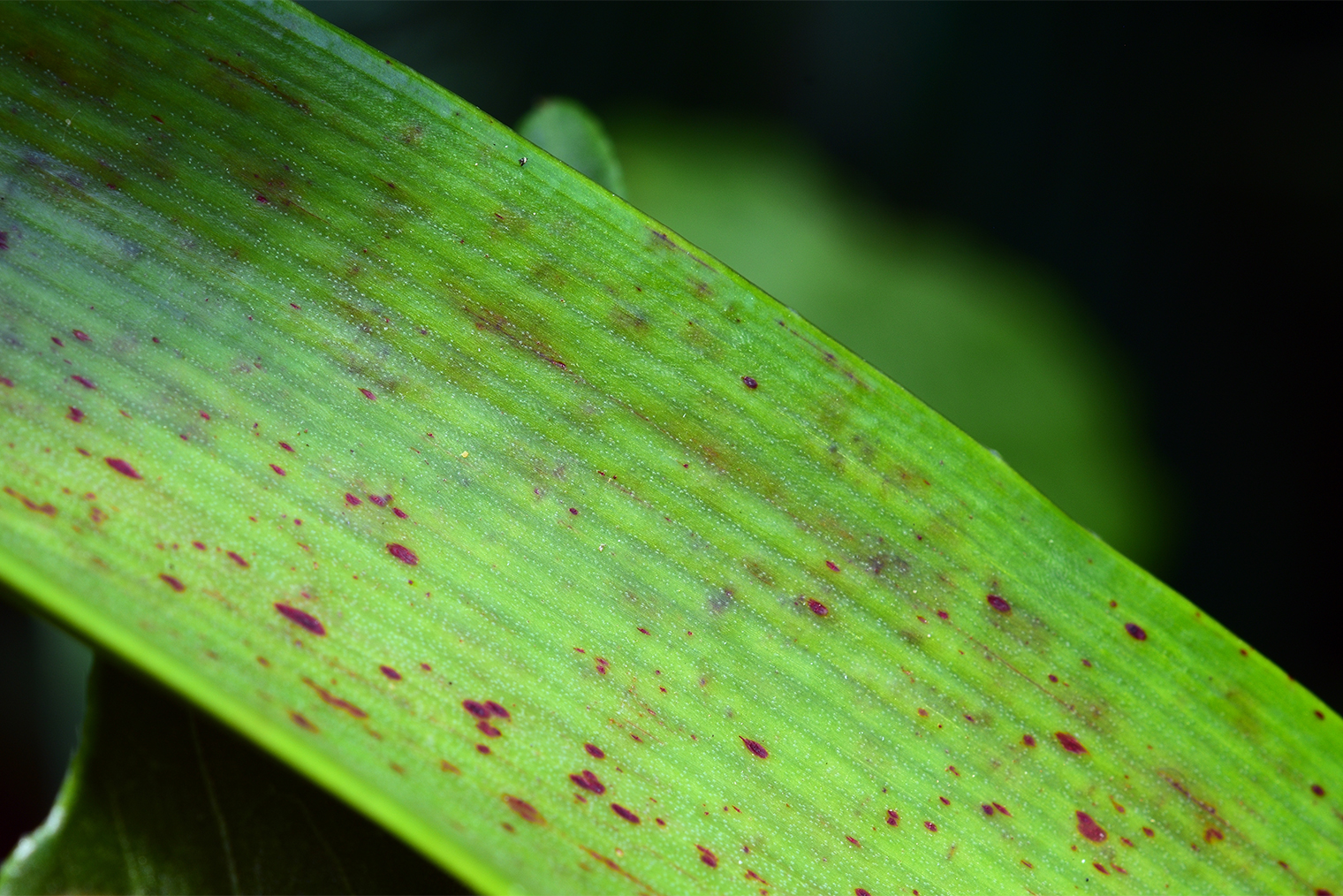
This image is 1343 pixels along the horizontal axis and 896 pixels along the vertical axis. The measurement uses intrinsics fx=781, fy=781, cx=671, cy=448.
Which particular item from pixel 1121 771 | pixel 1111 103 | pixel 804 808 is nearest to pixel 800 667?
pixel 804 808

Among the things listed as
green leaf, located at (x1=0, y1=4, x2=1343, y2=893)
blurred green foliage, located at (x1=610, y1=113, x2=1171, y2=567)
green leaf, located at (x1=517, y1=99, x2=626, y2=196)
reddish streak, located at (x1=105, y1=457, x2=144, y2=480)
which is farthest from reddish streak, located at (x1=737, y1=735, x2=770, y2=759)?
blurred green foliage, located at (x1=610, y1=113, x2=1171, y2=567)

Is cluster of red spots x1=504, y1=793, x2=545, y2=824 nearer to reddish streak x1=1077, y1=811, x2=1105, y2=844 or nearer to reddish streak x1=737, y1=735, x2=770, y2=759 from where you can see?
reddish streak x1=737, y1=735, x2=770, y2=759

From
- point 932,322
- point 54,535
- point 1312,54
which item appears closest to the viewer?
point 54,535

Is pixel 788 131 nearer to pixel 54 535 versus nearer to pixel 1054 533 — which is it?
pixel 1054 533

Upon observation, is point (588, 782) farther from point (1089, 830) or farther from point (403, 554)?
point (1089, 830)

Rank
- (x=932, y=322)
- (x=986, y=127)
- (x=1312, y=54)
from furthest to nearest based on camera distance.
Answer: (x=932, y=322) < (x=986, y=127) < (x=1312, y=54)

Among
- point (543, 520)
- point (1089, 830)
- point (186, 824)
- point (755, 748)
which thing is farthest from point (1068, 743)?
point (186, 824)

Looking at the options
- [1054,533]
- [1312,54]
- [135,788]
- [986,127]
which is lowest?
[135,788]

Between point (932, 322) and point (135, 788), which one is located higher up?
point (932, 322)
